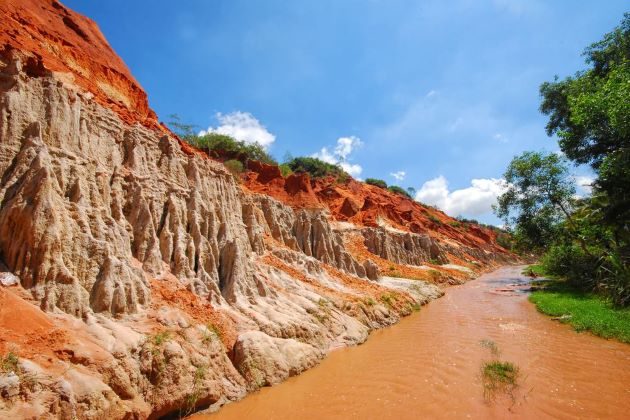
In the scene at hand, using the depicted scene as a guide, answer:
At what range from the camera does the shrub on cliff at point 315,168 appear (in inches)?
2899

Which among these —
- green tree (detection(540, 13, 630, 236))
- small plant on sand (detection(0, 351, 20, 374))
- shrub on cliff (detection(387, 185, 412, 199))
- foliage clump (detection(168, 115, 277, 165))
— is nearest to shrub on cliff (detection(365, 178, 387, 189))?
shrub on cliff (detection(387, 185, 412, 199))

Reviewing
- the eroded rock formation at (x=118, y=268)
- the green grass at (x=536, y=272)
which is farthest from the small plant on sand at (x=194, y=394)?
the green grass at (x=536, y=272)

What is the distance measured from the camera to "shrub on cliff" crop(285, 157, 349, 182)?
242 ft

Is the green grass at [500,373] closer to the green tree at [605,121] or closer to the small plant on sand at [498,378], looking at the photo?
the small plant on sand at [498,378]

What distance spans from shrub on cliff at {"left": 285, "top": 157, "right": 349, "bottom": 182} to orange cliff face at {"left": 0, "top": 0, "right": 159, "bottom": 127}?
5270 centimetres

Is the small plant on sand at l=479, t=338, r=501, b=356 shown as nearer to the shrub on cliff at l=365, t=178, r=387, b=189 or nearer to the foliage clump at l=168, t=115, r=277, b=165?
the foliage clump at l=168, t=115, r=277, b=165

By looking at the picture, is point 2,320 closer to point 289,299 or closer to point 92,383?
point 92,383

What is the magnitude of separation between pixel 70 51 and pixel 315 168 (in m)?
59.1

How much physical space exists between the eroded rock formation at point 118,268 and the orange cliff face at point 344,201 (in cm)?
1730

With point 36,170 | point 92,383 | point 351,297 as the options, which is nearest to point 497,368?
point 351,297

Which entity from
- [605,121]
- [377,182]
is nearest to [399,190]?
[377,182]

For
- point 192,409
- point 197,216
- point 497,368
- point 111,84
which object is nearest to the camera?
point 192,409

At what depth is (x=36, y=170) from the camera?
922 cm

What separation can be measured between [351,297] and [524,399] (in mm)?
11085
